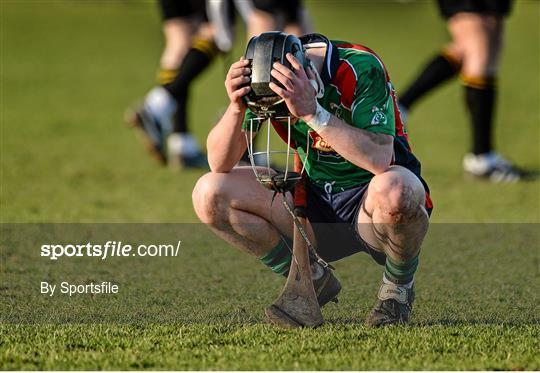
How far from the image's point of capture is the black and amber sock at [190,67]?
8250mm

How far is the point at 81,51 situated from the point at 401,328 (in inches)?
508

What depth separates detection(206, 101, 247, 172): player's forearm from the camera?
13.1 ft

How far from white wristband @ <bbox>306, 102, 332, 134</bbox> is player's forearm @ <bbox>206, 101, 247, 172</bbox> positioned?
322 millimetres

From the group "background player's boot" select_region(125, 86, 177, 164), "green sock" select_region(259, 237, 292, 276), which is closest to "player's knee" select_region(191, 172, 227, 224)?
→ "green sock" select_region(259, 237, 292, 276)

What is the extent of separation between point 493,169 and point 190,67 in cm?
231

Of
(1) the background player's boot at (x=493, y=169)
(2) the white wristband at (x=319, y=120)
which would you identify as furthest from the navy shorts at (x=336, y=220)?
(1) the background player's boot at (x=493, y=169)

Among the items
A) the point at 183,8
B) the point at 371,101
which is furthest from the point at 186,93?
the point at 371,101

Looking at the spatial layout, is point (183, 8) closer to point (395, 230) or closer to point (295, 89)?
point (395, 230)

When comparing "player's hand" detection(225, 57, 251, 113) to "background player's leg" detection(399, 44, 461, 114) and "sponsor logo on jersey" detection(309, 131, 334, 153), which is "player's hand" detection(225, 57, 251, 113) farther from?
"background player's leg" detection(399, 44, 461, 114)

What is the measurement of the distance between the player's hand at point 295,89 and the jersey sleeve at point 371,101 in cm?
23

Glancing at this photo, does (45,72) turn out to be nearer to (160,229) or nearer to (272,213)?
(160,229)

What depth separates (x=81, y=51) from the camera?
16.2 meters

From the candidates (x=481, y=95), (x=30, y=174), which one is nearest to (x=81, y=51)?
(x=30, y=174)

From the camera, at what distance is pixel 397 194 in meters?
3.84
